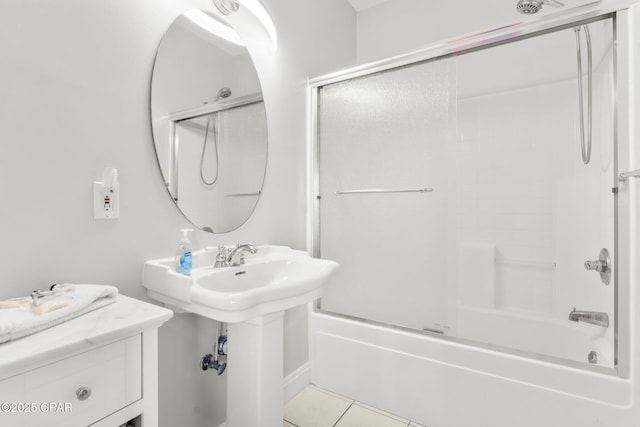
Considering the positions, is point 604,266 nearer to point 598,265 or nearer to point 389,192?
point 598,265

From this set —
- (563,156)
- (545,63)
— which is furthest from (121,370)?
(545,63)

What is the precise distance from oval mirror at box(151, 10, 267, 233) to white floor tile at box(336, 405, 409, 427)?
1.13m

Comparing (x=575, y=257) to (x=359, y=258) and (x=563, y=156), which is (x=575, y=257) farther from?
(x=359, y=258)

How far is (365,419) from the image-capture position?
1.57 metres

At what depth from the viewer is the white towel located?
554mm

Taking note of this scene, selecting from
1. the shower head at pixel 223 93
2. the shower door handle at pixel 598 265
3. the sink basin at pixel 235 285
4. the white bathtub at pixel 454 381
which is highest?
the shower head at pixel 223 93

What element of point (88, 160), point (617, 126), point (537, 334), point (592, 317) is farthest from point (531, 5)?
point (88, 160)

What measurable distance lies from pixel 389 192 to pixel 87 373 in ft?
5.00

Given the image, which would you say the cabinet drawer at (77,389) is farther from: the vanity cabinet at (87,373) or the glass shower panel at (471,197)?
the glass shower panel at (471,197)

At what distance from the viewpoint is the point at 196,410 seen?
1272mm

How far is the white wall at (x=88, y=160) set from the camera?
0.78 m

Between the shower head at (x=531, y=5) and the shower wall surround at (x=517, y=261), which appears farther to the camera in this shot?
the shower head at (x=531, y=5)

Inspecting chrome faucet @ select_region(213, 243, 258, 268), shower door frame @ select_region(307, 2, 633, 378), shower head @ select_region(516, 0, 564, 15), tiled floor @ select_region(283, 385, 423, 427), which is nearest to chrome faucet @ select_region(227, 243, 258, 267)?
chrome faucet @ select_region(213, 243, 258, 268)

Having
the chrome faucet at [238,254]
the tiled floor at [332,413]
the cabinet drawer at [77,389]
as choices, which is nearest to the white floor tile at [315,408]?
the tiled floor at [332,413]
